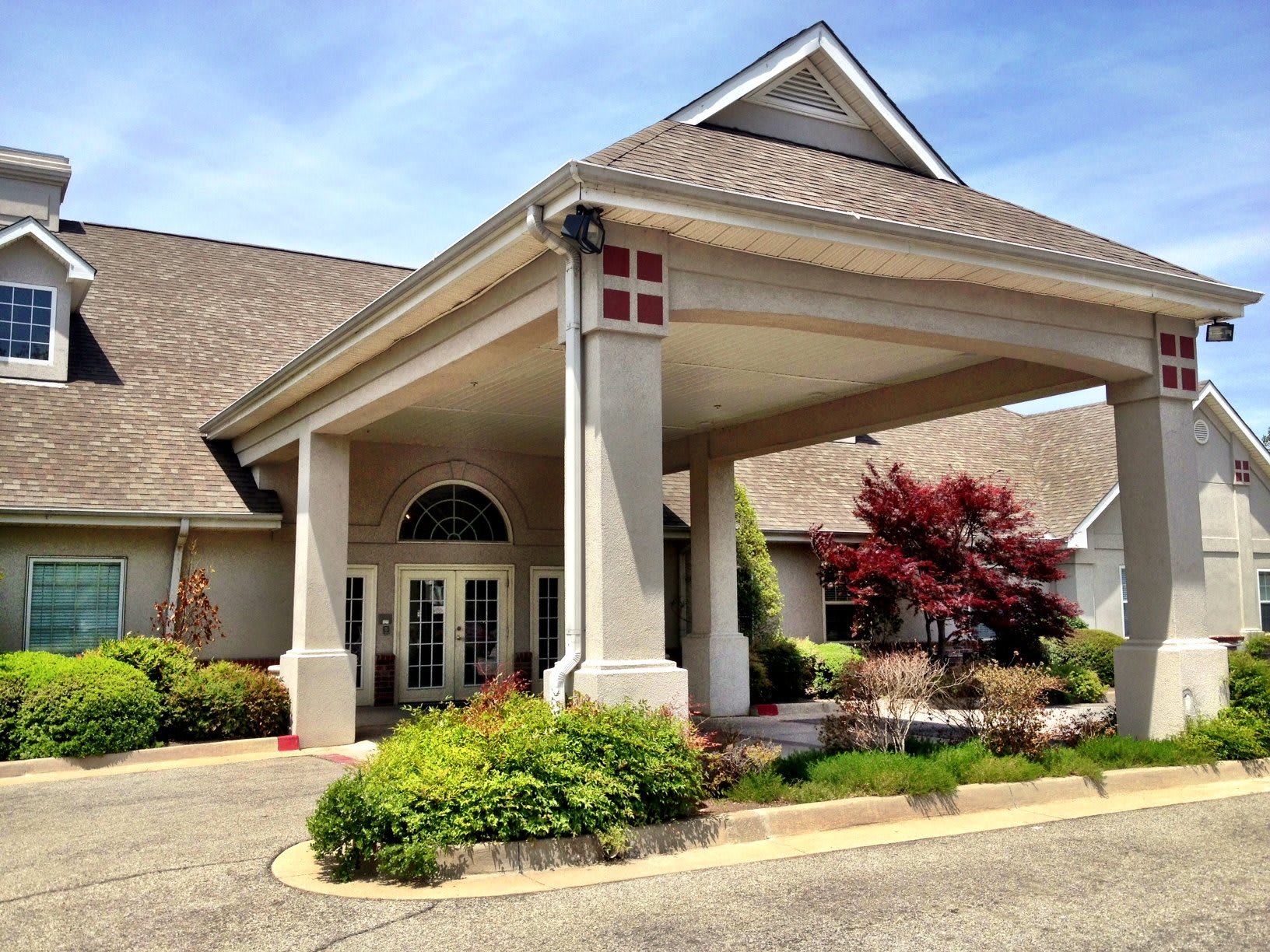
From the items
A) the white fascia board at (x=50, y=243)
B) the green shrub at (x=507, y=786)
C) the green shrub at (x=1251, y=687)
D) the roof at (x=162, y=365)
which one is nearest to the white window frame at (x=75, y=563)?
the roof at (x=162, y=365)

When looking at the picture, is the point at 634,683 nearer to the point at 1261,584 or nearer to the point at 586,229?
the point at 586,229

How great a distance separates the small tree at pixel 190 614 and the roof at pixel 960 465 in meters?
8.50

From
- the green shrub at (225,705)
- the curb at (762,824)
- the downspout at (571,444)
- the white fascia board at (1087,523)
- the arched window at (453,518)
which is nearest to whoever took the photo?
the curb at (762,824)

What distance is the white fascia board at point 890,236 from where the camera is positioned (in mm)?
8516

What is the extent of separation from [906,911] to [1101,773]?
473 cm

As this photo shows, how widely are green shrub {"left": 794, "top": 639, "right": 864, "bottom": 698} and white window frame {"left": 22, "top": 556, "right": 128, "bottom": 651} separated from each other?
1120 cm

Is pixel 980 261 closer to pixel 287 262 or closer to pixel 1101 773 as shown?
pixel 1101 773

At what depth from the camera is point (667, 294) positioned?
29.9 ft

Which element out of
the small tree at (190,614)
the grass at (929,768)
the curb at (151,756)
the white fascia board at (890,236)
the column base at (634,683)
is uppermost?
the white fascia board at (890,236)

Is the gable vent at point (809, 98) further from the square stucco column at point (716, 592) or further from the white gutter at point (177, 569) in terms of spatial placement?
the white gutter at point (177, 569)

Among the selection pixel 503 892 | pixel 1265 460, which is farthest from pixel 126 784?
pixel 1265 460

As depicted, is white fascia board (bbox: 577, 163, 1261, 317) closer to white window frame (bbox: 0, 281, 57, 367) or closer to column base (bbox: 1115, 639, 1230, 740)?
column base (bbox: 1115, 639, 1230, 740)

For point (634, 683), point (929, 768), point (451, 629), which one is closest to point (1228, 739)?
point (929, 768)

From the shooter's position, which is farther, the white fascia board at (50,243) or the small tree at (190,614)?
the white fascia board at (50,243)
